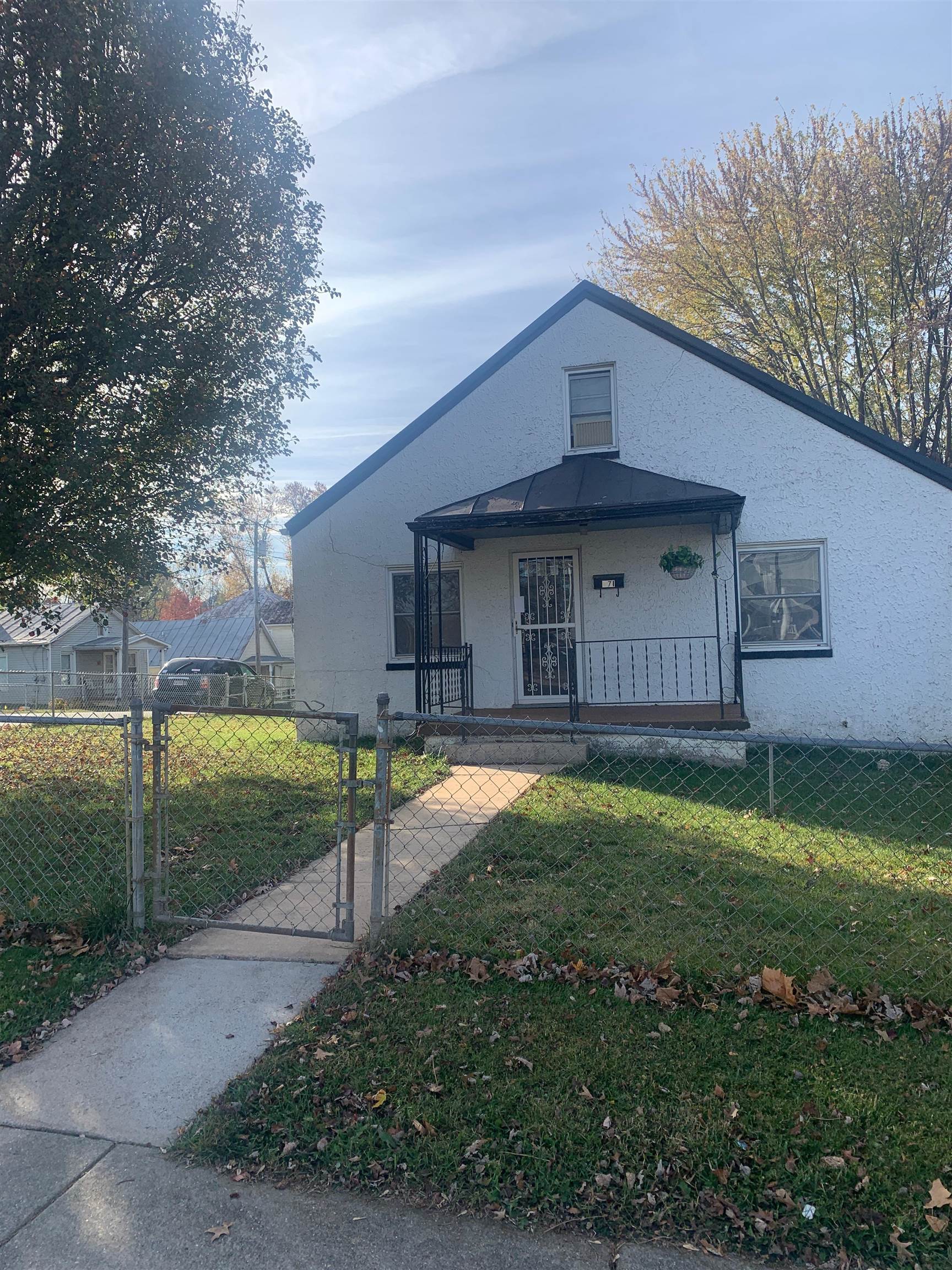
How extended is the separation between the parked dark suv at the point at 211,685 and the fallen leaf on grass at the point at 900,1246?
75.7 feet

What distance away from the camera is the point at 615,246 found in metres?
20.1

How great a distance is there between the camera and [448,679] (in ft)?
38.6

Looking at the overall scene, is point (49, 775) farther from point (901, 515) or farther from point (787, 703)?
point (901, 515)

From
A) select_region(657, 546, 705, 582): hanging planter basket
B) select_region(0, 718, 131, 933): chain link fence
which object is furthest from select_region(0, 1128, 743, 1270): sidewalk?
select_region(657, 546, 705, 582): hanging planter basket

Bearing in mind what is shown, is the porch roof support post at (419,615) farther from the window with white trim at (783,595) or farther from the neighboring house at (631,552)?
A: the window with white trim at (783,595)

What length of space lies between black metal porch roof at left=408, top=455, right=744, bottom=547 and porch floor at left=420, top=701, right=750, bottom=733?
2370 millimetres

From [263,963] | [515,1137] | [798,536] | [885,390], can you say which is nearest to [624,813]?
Answer: [263,963]

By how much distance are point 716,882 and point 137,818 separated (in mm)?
3521

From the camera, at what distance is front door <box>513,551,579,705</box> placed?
11695 millimetres

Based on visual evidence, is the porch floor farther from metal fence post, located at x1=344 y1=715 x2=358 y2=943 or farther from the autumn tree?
the autumn tree

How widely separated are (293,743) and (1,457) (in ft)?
18.7

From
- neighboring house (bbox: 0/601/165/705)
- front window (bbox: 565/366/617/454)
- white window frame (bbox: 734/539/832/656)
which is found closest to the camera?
white window frame (bbox: 734/539/832/656)

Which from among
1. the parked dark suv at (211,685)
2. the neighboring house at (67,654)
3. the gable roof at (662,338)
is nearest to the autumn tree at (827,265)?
the gable roof at (662,338)

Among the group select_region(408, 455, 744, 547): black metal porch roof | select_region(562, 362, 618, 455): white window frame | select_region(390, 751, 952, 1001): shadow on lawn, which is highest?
select_region(562, 362, 618, 455): white window frame
